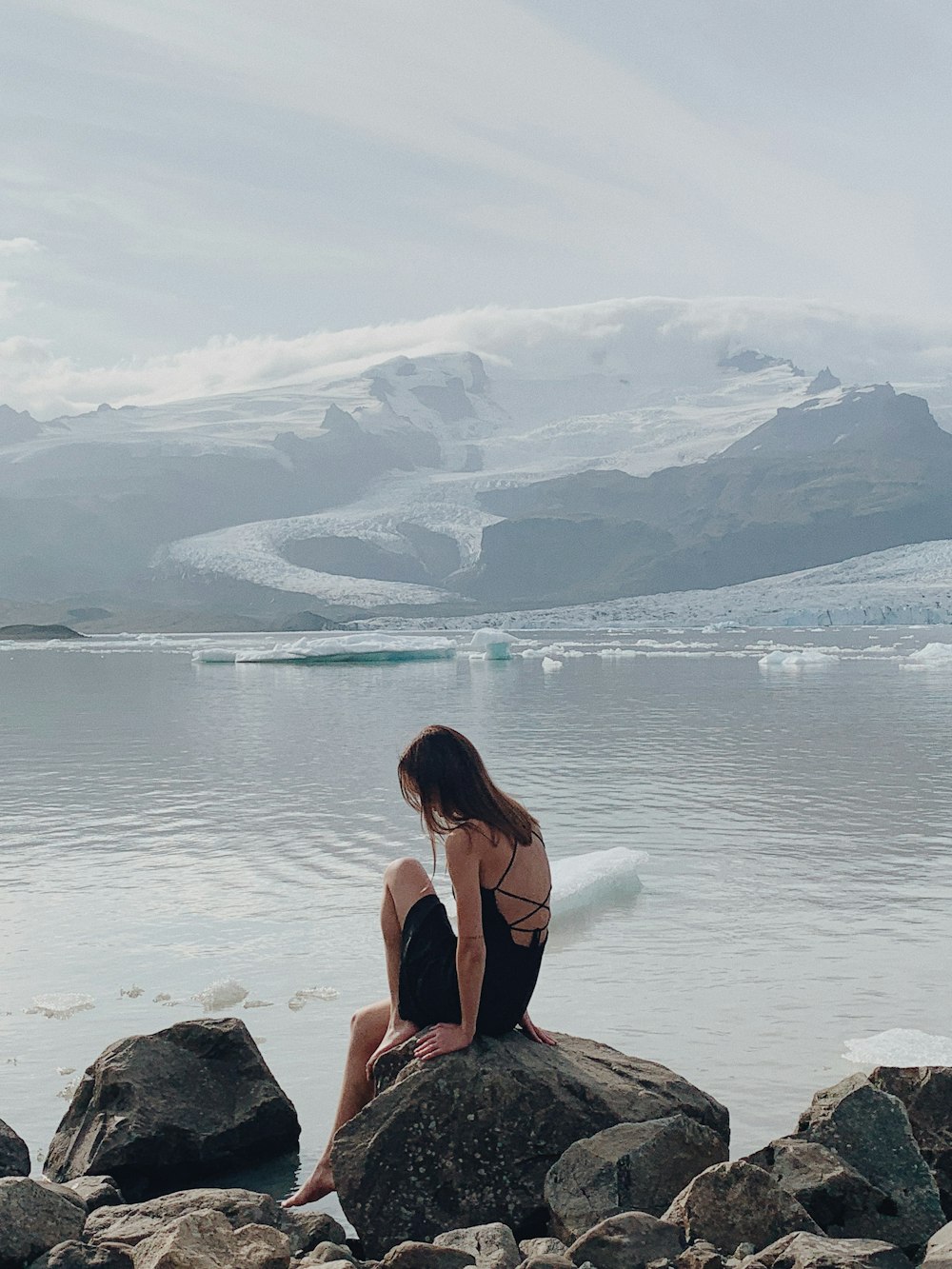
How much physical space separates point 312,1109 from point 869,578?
68.8 m

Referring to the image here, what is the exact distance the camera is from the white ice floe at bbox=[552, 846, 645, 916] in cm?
718

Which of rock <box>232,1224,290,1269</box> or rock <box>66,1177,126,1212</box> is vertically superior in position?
rock <box>232,1224,290,1269</box>

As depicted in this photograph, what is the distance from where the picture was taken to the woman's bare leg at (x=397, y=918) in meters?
3.69

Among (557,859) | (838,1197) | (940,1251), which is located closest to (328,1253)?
(838,1197)

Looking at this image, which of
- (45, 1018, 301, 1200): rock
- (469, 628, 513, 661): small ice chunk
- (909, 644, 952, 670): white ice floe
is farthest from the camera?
(469, 628, 513, 661): small ice chunk

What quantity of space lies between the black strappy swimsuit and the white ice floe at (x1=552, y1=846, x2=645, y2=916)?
3343 mm

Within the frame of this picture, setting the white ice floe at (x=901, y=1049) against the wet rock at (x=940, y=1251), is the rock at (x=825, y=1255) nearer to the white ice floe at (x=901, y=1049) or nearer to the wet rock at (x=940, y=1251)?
the wet rock at (x=940, y=1251)

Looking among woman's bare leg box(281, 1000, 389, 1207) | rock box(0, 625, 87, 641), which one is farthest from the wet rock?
rock box(0, 625, 87, 641)

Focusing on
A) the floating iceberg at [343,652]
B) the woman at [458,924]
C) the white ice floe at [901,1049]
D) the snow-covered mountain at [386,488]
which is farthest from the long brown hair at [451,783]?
the snow-covered mountain at [386,488]

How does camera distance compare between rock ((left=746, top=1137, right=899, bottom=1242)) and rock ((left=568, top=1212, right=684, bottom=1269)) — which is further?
rock ((left=746, top=1137, right=899, bottom=1242))

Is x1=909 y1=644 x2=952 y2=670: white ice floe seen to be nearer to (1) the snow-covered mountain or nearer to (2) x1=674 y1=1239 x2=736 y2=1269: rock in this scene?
(2) x1=674 y1=1239 x2=736 y2=1269: rock

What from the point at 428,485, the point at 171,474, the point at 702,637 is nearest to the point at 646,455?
the point at 428,485

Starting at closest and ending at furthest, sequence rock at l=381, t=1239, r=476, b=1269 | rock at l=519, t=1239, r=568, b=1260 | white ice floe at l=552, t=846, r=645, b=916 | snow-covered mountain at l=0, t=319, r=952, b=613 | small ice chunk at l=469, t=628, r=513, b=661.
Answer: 1. rock at l=381, t=1239, r=476, b=1269
2. rock at l=519, t=1239, r=568, b=1260
3. white ice floe at l=552, t=846, r=645, b=916
4. small ice chunk at l=469, t=628, r=513, b=661
5. snow-covered mountain at l=0, t=319, r=952, b=613

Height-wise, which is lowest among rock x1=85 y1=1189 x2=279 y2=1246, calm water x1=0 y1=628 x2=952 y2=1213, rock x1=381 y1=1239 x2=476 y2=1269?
calm water x1=0 y1=628 x2=952 y2=1213
